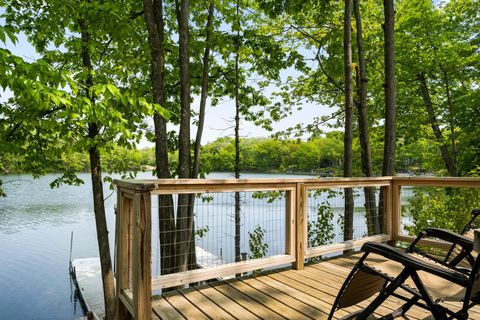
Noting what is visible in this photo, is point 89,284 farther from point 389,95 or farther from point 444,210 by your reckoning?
point 389,95

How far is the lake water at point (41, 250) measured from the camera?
18.9m

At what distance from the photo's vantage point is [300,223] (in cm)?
377

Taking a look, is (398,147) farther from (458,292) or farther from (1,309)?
(1,309)

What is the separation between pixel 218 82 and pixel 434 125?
9.15 metres

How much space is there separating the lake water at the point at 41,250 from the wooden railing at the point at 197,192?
11.4m

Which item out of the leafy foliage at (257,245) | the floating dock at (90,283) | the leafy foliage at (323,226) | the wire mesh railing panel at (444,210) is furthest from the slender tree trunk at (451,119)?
the floating dock at (90,283)

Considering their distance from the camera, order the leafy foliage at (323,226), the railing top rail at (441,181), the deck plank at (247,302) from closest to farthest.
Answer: the deck plank at (247,302), the railing top rail at (441,181), the leafy foliage at (323,226)

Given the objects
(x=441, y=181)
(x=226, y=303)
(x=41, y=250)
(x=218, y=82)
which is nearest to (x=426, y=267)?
(x=226, y=303)

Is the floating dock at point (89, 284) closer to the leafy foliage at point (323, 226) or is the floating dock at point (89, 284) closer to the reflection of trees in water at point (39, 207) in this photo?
the reflection of trees in water at point (39, 207)

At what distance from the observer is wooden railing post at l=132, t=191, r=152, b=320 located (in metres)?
2.47

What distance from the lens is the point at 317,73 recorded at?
10.5m

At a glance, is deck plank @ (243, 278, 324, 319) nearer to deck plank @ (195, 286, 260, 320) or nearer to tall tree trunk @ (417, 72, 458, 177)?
deck plank @ (195, 286, 260, 320)

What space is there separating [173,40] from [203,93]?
2296mm

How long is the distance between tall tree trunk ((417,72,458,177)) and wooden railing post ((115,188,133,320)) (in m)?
13.4
